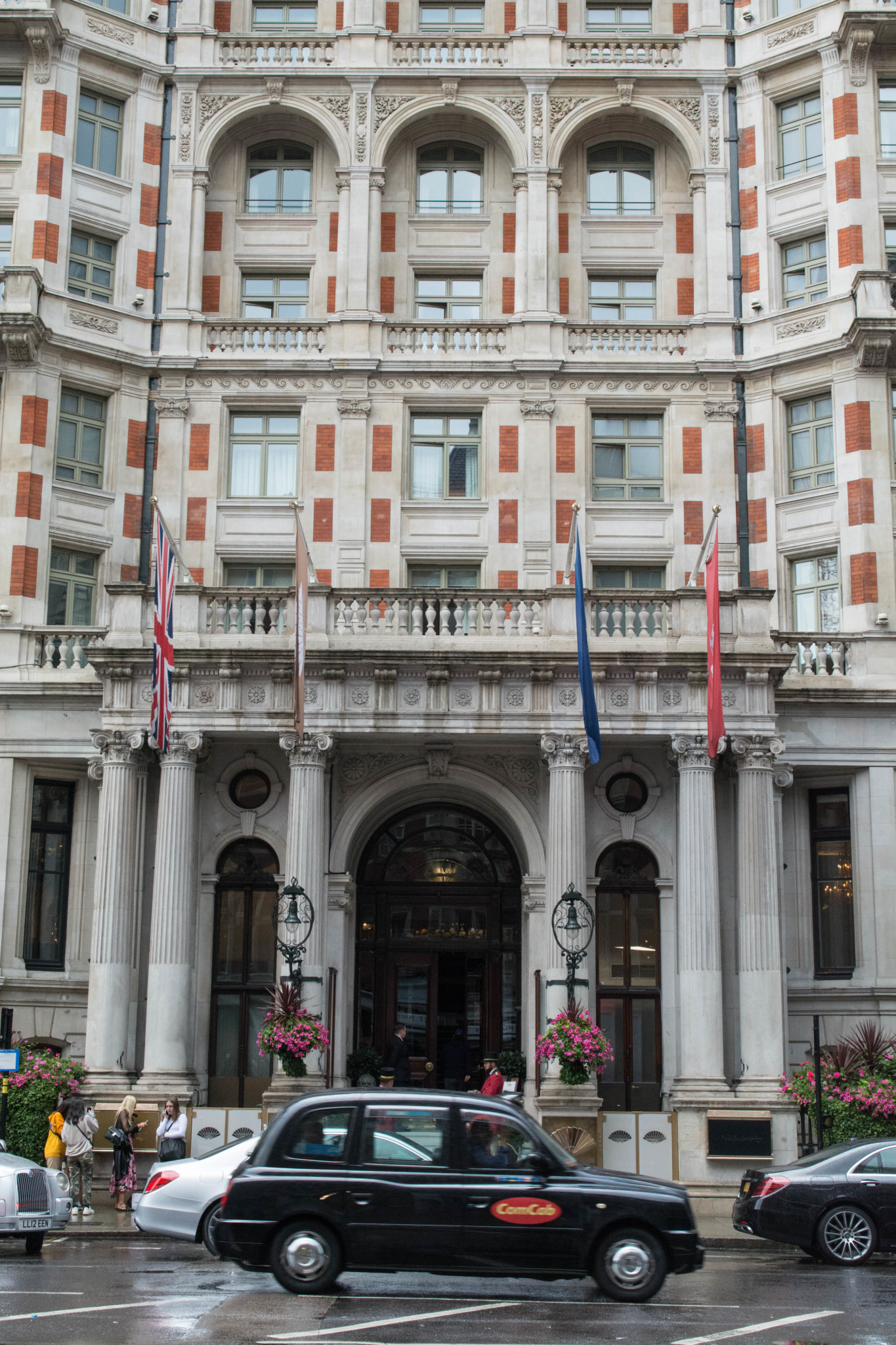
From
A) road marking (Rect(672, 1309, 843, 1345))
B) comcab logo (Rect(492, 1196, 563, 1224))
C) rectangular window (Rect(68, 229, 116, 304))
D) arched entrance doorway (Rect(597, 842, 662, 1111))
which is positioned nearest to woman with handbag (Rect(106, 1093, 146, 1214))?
arched entrance doorway (Rect(597, 842, 662, 1111))

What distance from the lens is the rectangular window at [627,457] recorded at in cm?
3453

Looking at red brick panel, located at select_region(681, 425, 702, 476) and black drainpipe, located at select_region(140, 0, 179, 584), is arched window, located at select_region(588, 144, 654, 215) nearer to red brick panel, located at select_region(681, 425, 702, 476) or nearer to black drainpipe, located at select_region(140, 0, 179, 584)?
red brick panel, located at select_region(681, 425, 702, 476)

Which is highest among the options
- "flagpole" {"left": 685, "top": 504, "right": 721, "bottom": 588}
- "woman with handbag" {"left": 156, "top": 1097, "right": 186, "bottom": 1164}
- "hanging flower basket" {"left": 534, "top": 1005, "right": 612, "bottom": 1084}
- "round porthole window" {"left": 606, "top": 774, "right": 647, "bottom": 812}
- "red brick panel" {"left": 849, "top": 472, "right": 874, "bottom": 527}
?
"red brick panel" {"left": 849, "top": 472, "right": 874, "bottom": 527}

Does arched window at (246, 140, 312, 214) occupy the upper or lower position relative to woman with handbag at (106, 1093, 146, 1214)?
upper

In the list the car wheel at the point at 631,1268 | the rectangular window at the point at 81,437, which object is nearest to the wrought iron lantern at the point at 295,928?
the rectangular window at the point at 81,437

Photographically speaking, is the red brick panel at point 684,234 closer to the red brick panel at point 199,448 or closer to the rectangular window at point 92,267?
the red brick panel at point 199,448

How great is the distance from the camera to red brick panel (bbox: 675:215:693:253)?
36.0 metres

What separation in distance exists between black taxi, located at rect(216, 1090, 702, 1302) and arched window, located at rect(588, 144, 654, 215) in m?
26.3

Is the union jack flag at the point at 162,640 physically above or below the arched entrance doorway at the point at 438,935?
above

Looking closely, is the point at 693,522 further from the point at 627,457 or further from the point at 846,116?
the point at 846,116

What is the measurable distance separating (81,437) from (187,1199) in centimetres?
2011

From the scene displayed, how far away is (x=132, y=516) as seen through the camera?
3422cm

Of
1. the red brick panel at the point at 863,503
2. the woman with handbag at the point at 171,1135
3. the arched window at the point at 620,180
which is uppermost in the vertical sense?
the arched window at the point at 620,180

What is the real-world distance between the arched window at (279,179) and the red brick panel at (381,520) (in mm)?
7872
